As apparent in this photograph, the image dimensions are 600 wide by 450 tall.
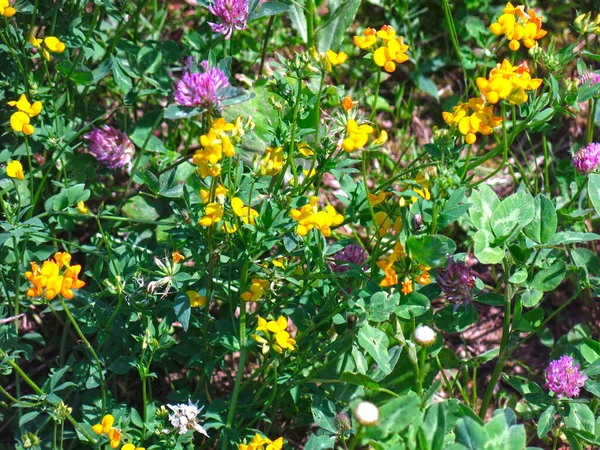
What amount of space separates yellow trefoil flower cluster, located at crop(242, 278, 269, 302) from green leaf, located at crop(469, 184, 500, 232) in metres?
0.53

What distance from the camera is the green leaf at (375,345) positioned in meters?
1.68

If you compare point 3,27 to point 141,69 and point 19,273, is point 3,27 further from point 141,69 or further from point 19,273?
point 19,273

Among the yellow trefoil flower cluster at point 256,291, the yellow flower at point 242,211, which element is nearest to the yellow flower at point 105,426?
the yellow trefoil flower cluster at point 256,291

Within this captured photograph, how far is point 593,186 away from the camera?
194 cm

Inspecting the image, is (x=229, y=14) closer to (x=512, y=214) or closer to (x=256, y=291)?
(x=256, y=291)

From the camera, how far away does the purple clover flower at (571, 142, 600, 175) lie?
84.9 inches

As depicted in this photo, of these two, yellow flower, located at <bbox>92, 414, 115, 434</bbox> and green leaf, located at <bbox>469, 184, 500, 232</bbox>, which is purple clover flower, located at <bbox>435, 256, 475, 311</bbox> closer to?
green leaf, located at <bbox>469, 184, 500, 232</bbox>

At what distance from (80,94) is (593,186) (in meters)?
1.61

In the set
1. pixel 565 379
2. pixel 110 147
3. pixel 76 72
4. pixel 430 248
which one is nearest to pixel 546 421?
pixel 565 379

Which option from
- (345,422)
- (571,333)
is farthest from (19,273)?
(571,333)

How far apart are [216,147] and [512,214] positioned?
0.74 metres

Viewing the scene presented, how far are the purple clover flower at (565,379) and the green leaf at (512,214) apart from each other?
0.46 metres

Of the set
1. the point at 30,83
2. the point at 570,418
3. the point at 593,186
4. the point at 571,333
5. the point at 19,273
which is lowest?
the point at 571,333

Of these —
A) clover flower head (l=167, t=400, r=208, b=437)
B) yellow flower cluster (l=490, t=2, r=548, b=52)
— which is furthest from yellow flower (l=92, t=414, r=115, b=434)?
yellow flower cluster (l=490, t=2, r=548, b=52)
